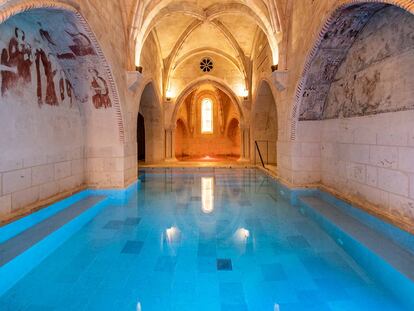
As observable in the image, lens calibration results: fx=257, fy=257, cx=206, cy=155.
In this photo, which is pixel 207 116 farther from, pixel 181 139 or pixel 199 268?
pixel 199 268

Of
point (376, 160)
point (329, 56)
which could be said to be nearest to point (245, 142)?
point (329, 56)

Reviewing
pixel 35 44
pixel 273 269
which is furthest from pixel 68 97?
pixel 273 269

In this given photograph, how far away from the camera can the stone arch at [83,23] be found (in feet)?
8.05

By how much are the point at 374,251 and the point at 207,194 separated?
3.88 metres

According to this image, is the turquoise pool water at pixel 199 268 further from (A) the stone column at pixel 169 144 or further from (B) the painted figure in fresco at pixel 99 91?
(A) the stone column at pixel 169 144

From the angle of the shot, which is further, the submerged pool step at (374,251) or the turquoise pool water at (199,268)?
the submerged pool step at (374,251)

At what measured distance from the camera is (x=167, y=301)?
2.23 m

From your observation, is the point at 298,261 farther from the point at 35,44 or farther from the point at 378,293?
the point at 35,44

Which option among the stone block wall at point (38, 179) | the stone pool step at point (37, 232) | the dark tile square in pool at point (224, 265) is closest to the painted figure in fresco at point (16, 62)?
the stone block wall at point (38, 179)

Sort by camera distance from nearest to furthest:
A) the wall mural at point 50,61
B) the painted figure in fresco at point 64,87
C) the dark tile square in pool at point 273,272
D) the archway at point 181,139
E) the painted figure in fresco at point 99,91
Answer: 1. the dark tile square in pool at point 273,272
2. the wall mural at point 50,61
3. the painted figure in fresco at point 64,87
4. the painted figure in fresco at point 99,91
5. the archway at point 181,139

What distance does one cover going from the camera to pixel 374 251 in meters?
2.84

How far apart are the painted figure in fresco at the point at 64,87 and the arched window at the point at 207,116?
43.5ft

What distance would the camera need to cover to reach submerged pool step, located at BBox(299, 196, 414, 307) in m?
2.35

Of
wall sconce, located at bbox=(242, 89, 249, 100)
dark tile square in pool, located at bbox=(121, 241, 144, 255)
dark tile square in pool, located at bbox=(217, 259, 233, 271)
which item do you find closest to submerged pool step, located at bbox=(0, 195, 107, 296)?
dark tile square in pool, located at bbox=(121, 241, 144, 255)
